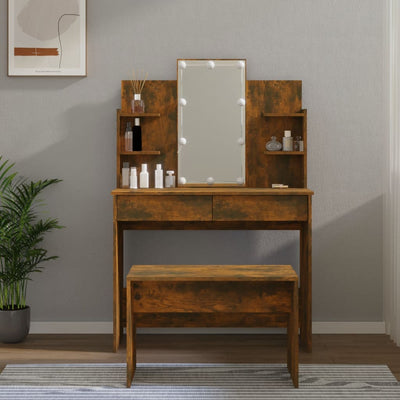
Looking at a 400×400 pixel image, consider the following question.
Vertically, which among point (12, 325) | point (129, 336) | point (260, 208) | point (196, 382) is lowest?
point (196, 382)

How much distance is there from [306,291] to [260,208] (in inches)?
23.5

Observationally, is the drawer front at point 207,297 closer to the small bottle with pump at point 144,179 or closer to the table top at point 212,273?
the table top at point 212,273

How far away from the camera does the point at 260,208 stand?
335 cm

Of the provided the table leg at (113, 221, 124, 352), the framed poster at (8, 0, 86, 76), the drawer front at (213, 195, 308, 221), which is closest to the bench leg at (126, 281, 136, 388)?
the table leg at (113, 221, 124, 352)

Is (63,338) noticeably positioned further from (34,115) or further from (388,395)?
(388,395)

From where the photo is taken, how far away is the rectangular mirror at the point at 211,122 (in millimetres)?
3766

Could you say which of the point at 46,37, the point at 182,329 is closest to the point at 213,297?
the point at 182,329

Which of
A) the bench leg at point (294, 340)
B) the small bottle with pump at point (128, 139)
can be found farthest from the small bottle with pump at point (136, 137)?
the bench leg at point (294, 340)

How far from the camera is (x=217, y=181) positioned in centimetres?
379

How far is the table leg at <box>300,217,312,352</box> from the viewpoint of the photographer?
340 cm

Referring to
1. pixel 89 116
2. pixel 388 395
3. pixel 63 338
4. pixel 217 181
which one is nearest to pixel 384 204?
pixel 217 181

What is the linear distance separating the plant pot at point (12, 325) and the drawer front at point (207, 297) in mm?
1096

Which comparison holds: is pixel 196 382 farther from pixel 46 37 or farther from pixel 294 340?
pixel 46 37

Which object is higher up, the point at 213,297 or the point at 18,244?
the point at 18,244
